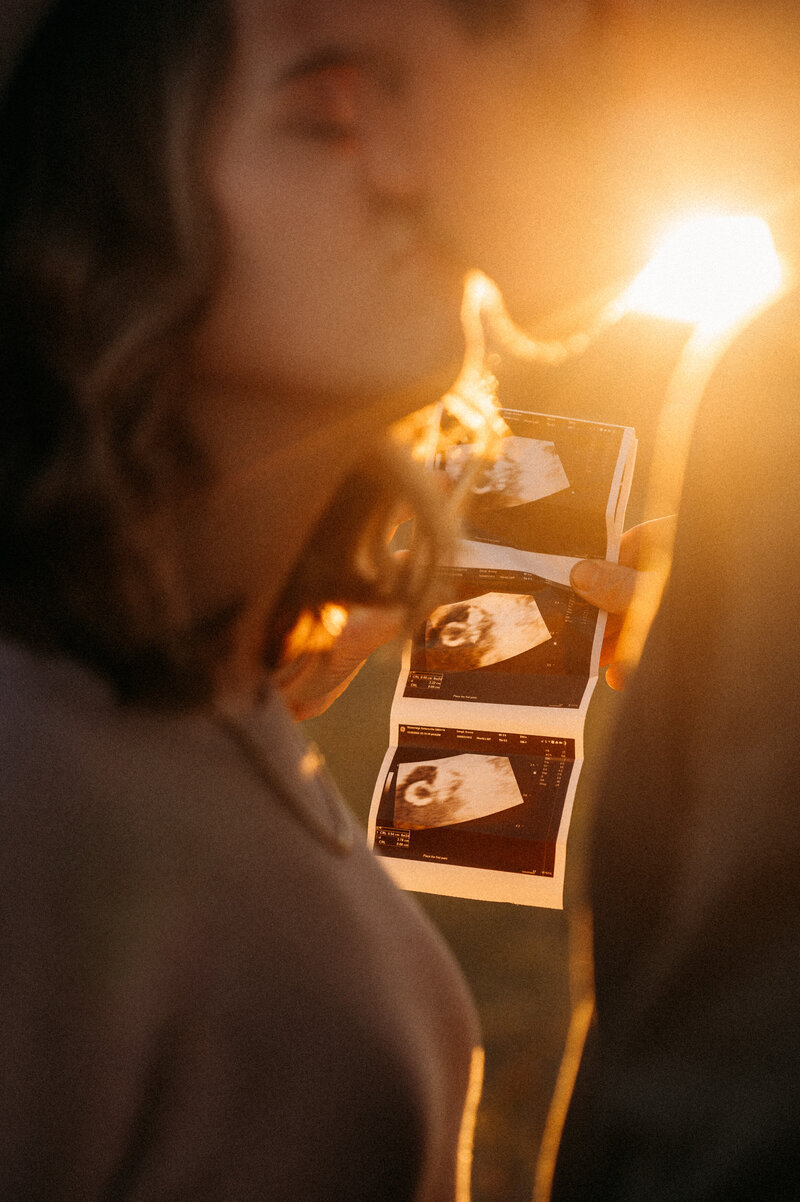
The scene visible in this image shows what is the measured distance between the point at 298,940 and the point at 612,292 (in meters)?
0.34

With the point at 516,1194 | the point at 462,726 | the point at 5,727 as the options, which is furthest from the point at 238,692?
the point at 516,1194

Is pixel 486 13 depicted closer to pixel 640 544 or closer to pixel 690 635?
pixel 690 635

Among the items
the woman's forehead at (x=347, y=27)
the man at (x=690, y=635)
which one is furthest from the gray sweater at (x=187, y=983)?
the woman's forehead at (x=347, y=27)

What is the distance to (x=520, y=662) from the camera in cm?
78

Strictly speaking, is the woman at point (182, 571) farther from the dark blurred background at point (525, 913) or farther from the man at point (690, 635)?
the dark blurred background at point (525, 913)

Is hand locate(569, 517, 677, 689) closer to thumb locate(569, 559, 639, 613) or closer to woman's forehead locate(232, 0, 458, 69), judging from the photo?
thumb locate(569, 559, 639, 613)

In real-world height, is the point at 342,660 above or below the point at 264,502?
below

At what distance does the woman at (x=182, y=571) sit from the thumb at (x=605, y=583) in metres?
0.41

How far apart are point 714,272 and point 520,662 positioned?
453mm

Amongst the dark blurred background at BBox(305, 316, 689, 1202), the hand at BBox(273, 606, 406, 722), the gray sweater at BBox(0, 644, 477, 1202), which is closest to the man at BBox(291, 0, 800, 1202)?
the gray sweater at BBox(0, 644, 477, 1202)

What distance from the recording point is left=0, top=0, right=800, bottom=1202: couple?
23cm

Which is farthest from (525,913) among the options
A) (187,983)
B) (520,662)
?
(187,983)

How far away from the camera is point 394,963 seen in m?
0.40

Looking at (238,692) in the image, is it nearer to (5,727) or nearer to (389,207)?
(5,727)
